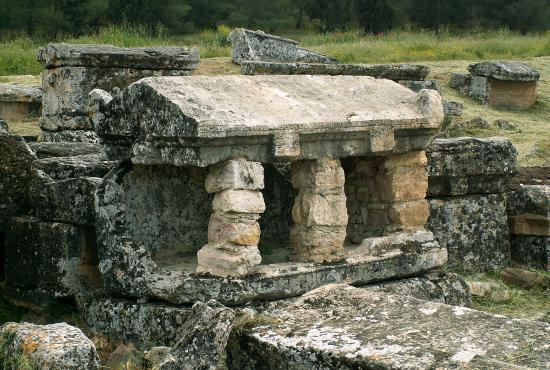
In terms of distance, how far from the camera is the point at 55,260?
25.0ft

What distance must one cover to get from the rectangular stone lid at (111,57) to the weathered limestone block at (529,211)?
13.6 ft

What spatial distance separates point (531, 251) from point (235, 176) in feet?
13.3

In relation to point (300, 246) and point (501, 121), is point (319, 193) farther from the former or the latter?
point (501, 121)

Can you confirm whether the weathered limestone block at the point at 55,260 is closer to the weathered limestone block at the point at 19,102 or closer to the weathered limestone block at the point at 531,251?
the weathered limestone block at the point at 531,251

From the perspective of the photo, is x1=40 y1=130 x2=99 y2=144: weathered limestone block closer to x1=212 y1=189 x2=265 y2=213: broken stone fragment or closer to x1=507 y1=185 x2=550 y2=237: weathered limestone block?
x1=507 y1=185 x2=550 y2=237: weathered limestone block

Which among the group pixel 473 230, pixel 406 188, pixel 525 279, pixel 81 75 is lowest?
pixel 525 279

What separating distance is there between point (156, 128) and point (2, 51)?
1238 centimetres

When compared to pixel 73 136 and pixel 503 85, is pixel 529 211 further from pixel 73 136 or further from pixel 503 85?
pixel 503 85

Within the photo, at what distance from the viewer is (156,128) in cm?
671

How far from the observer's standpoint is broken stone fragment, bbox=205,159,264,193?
6691 millimetres

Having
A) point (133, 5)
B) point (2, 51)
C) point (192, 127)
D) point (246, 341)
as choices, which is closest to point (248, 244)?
point (192, 127)

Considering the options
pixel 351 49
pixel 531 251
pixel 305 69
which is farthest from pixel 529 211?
pixel 351 49

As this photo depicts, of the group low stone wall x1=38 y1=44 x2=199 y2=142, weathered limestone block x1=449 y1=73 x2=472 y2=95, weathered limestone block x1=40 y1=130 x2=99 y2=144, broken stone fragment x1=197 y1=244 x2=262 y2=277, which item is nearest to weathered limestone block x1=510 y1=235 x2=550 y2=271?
broken stone fragment x1=197 y1=244 x2=262 y2=277

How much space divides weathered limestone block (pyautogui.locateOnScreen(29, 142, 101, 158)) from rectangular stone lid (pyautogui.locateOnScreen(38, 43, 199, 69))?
2.23m
